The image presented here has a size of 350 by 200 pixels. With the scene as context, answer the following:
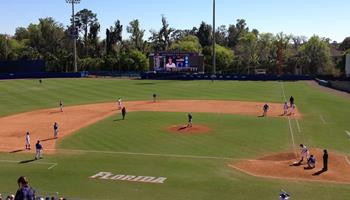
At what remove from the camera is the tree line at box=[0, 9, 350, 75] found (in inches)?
5413

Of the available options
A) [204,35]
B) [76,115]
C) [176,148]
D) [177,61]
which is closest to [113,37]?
[204,35]

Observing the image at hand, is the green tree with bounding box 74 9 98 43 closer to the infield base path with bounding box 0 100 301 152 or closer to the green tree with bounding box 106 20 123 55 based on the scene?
the green tree with bounding box 106 20 123 55

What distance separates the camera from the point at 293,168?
29.6 metres

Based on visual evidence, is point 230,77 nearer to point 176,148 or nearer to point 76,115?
point 76,115

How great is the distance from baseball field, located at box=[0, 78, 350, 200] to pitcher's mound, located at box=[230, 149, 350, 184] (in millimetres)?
63

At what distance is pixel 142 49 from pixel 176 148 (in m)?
129

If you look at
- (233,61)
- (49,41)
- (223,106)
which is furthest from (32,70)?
(223,106)

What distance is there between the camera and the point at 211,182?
26.6 metres

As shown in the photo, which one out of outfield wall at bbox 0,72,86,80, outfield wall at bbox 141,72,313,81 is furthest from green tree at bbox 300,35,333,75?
outfield wall at bbox 0,72,86,80

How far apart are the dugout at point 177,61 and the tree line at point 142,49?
88.5 ft

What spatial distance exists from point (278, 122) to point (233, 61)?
9997cm

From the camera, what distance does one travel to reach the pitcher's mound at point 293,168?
90.6 ft

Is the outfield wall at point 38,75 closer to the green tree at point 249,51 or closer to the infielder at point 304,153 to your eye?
the green tree at point 249,51

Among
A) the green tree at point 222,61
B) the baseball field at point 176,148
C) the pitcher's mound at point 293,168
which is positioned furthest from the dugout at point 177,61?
the pitcher's mound at point 293,168
